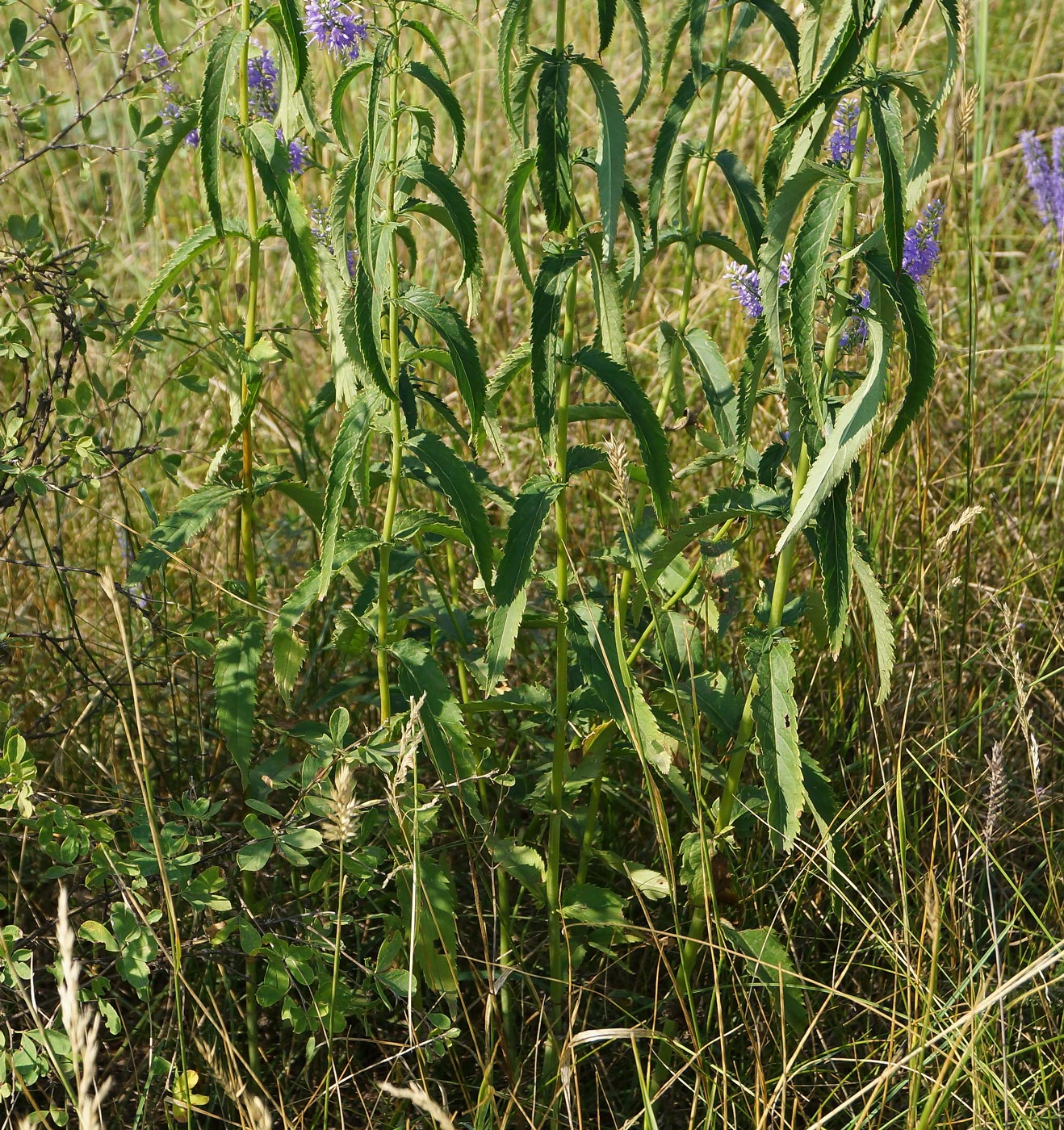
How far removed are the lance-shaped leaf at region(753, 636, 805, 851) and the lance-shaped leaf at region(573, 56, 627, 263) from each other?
0.64m

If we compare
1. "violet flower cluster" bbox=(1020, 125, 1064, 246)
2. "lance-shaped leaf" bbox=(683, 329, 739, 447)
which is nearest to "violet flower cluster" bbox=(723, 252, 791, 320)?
"lance-shaped leaf" bbox=(683, 329, 739, 447)

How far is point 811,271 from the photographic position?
59.1 inches

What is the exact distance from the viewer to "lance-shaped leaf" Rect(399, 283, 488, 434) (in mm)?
1651

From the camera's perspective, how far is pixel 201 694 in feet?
8.46

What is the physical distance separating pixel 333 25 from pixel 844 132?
0.83 metres

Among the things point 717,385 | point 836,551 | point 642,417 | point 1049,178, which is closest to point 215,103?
point 642,417

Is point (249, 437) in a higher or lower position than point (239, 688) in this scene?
higher

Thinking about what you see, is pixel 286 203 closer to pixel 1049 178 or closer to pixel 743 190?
pixel 743 190

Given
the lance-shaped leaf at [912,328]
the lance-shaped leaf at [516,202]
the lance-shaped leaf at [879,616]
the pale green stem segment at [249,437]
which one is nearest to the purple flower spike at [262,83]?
the pale green stem segment at [249,437]

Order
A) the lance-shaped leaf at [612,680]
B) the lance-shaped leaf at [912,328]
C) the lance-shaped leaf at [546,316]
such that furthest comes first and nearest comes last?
the lance-shaped leaf at [612,680] → the lance-shaped leaf at [546,316] → the lance-shaped leaf at [912,328]

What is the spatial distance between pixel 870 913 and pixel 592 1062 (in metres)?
0.57

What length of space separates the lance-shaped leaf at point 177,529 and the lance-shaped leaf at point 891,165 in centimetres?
105

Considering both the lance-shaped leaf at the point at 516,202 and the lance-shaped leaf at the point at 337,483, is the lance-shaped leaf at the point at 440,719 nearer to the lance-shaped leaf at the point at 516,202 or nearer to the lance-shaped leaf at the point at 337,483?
the lance-shaped leaf at the point at 337,483

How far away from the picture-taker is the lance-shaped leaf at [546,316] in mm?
1646
